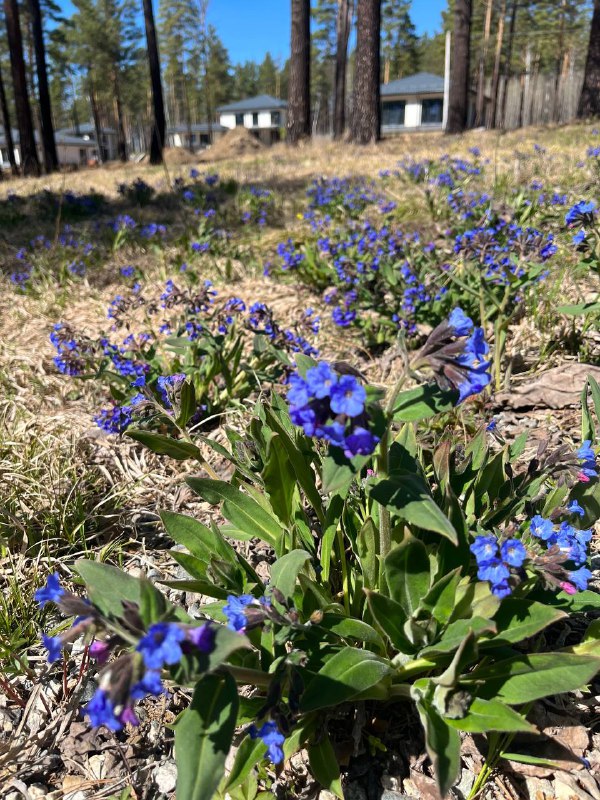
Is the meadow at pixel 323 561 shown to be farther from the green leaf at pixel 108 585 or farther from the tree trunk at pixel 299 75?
the tree trunk at pixel 299 75

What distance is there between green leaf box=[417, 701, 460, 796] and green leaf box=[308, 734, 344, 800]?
10.8 inches

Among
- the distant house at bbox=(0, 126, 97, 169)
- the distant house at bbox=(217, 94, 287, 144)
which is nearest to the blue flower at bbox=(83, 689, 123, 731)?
the distant house at bbox=(0, 126, 97, 169)

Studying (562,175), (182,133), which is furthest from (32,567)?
(182,133)

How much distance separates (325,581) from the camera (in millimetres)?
1845

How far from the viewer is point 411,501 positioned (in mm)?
1306

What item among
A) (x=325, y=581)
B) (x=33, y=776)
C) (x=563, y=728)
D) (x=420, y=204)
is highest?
(x=420, y=204)

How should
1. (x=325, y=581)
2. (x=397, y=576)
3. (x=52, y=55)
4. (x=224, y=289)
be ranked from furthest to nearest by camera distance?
1. (x=52, y=55)
2. (x=224, y=289)
3. (x=325, y=581)
4. (x=397, y=576)

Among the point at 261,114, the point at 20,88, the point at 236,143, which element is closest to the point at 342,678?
the point at 20,88

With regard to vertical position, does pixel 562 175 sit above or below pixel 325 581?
above

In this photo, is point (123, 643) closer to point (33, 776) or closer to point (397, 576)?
point (397, 576)

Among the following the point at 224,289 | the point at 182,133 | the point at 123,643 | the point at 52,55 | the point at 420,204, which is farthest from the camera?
the point at 182,133

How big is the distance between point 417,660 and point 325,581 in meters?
0.42

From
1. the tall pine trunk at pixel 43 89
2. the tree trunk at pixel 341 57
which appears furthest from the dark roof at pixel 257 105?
the tall pine trunk at pixel 43 89

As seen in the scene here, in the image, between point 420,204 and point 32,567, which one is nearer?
point 32,567
